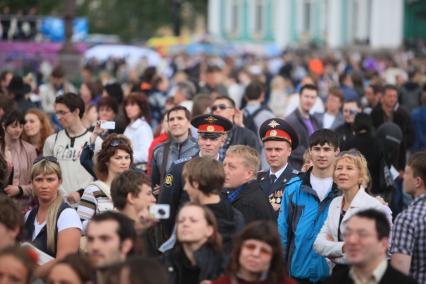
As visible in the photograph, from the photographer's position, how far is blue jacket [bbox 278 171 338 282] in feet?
33.5

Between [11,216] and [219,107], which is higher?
[219,107]

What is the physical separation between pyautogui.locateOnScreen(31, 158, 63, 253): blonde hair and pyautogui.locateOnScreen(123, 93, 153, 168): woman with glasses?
3.84m

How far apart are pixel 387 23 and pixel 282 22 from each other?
9.07 m

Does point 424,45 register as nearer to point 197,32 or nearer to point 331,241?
point 197,32

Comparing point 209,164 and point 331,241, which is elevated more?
point 209,164

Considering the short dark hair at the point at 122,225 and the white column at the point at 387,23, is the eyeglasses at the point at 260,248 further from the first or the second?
the white column at the point at 387,23

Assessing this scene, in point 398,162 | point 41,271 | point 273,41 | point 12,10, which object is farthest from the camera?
point 273,41

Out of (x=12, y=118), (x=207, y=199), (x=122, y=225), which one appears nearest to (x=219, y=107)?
(x=12, y=118)

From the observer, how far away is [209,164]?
8945mm

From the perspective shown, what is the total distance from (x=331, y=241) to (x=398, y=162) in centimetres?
681

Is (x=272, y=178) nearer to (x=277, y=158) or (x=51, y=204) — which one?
(x=277, y=158)

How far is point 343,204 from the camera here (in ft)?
32.8

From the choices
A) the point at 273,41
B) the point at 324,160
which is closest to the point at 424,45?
the point at 273,41

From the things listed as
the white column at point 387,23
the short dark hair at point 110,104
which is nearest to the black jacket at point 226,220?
the short dark hair at point 110,104
